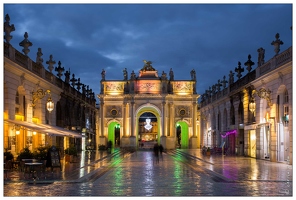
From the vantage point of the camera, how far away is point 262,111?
36.0m

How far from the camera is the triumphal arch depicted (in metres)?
72.2

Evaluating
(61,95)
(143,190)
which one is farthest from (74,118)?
(143,190)

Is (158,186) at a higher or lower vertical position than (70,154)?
lower

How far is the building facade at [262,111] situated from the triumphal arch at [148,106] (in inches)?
789

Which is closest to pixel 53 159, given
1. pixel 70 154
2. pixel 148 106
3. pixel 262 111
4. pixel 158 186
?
pixel 70 154

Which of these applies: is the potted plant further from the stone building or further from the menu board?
the menu board

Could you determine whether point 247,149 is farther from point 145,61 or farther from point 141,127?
point 141,127

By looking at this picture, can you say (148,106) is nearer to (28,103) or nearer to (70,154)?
(70,154)

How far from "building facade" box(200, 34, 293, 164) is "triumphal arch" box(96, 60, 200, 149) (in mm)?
20049

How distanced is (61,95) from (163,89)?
3139 centimetres

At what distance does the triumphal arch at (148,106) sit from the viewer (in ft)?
237

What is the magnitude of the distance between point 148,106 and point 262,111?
38112 millimetres

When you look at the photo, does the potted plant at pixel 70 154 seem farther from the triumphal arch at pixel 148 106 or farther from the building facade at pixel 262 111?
the triumphal arch at pixel 148 106

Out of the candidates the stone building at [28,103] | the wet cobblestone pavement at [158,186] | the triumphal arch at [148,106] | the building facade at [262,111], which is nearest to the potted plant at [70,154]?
the stone building at [28,103]
